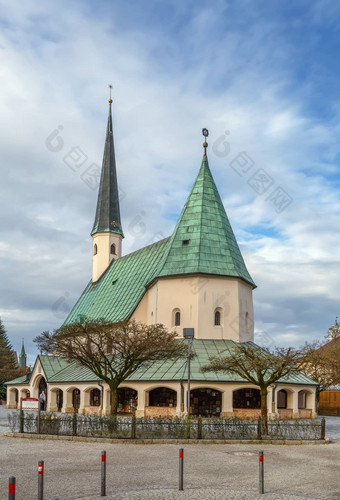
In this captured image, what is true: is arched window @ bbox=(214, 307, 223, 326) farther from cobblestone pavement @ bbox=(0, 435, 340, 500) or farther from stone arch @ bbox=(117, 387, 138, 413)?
cobblestone pavement @ bbox=(0, 435, 340, 500)

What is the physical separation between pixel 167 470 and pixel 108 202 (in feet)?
174

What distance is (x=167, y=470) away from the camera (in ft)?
51.4

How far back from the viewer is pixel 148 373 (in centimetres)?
3916

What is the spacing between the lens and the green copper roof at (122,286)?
49.5 meters

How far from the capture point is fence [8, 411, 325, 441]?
76.1 feet

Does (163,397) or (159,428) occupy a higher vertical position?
(159,428)

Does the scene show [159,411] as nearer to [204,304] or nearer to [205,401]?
[205,401]

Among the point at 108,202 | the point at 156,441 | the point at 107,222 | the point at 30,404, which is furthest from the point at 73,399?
the point at 156,441

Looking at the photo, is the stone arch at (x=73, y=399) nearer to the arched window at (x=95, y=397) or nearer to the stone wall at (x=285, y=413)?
the arched window at (x=95, y=397)

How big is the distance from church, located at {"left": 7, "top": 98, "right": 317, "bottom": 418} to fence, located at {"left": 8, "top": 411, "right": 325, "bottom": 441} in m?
10.8

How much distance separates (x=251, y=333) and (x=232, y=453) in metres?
26.7

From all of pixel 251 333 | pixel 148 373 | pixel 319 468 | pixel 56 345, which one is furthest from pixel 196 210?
pixel 319 468

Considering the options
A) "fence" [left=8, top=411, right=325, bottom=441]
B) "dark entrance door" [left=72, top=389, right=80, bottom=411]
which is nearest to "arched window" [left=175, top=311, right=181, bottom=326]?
"dark entrance door" [left=72, top=389, right=80, bottom=411]

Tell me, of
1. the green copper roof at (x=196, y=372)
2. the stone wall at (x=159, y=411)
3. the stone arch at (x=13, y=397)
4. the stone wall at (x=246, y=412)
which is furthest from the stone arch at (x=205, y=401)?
the stone arch at (x=13, y=397)
